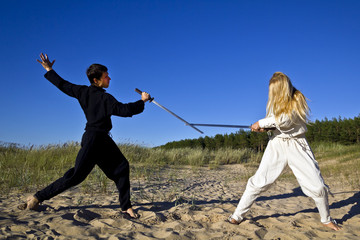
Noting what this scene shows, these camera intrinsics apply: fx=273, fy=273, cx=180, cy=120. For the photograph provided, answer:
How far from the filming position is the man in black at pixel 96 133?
11.4 ft

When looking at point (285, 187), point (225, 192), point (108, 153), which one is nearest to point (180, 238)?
point (108, 153)

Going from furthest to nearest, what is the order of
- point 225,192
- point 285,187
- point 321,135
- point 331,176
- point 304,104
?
point 321,135 → point 331,176 → point 285,187 → point 225,192 → point 304,104

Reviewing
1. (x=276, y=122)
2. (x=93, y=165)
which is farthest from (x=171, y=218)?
(x=276, y=122)

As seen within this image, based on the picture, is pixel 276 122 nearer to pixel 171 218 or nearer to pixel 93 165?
pixel 171 218

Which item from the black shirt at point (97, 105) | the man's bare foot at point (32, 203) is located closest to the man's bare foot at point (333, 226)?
the black shirt at point (97, 105)

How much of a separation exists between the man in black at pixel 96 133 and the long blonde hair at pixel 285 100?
163cm

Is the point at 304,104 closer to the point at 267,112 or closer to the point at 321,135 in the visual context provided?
the point at 267,112

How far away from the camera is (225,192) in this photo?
20.3ft

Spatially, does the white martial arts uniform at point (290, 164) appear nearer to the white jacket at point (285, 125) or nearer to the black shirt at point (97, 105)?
the white jacket at point (285, 125)

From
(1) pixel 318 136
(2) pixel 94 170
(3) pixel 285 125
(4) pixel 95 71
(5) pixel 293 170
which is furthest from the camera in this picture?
(1) pixel 318 136

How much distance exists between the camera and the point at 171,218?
3816 mm

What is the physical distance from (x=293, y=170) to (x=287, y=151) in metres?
0.25

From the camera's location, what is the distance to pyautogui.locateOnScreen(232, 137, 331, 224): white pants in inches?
129

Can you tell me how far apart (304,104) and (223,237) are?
1833mm
